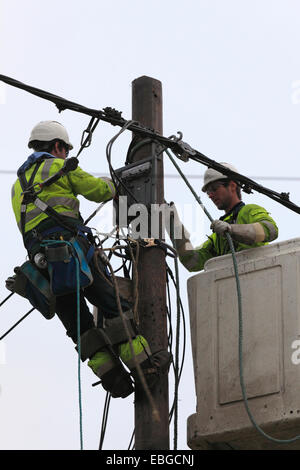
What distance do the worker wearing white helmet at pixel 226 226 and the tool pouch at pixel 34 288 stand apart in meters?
1.23

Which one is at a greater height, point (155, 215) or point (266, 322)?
point (155, 215)

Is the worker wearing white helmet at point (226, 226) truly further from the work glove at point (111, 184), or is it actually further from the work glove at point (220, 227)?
the work glove at point (111, 184)

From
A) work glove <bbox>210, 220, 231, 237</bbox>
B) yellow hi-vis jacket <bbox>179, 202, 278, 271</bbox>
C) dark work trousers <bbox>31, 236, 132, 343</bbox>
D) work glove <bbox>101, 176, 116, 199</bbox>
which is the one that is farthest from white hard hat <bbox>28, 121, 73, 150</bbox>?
yellow hi-vis jacket <bbox>179, 202, 278, 271</bbox>

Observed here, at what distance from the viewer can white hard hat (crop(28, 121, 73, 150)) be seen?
855 cm

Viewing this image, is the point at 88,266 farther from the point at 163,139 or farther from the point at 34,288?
the point at 163,139

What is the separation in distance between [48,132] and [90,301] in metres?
1.35

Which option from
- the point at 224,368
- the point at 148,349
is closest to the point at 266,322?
the point at 224,368

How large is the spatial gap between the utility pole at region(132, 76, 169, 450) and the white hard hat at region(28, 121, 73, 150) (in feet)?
1.88

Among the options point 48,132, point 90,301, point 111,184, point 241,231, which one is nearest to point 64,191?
point 111,184

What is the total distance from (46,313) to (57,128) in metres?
1.44

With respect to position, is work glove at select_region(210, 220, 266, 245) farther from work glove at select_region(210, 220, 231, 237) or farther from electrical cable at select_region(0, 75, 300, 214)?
electrical cable at select_region(0, 75, 300, 214)

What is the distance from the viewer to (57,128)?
858 centimetres
